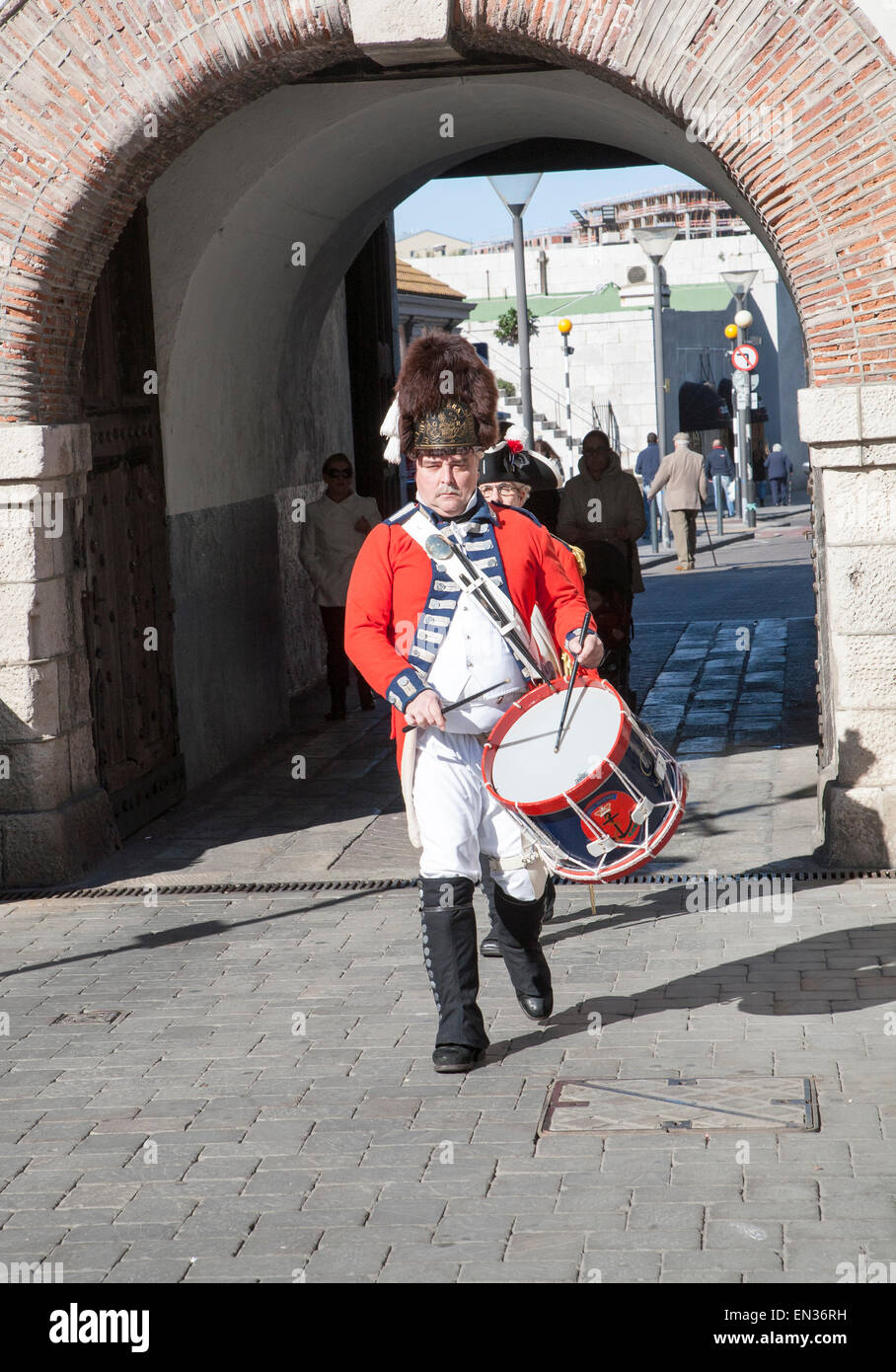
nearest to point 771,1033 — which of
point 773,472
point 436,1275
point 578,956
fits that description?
point 578,956

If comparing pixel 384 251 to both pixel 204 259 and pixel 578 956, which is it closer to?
pixel 204 259

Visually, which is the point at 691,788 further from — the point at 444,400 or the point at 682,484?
the point at 682,484

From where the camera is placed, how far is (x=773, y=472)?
4125 centimetres

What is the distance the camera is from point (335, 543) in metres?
12.7

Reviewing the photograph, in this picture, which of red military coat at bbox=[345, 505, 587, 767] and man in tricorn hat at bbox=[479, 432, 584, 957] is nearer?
red military coat at bbox=[345, 505, 587, 767]

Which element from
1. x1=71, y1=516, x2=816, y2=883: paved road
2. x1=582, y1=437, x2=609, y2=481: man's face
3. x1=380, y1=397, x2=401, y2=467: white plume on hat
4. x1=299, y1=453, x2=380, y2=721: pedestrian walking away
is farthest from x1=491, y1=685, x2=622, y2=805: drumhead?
x1=299, y1=453, x2=380, y2=721: pedestrian walking away

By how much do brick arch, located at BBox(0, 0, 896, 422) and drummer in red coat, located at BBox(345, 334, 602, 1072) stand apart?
8.07ft

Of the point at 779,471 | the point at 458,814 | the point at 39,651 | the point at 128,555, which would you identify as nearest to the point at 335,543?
the point at 128,555

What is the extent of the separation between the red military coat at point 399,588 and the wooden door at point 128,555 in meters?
3.63

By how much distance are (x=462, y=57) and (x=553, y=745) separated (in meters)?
4.35

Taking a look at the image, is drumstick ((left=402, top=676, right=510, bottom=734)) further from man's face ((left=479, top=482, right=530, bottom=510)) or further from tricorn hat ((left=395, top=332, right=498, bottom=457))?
man's face ((left=479, top=482, right=530, bottom=510))

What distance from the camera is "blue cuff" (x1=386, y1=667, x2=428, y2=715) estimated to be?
215 inches

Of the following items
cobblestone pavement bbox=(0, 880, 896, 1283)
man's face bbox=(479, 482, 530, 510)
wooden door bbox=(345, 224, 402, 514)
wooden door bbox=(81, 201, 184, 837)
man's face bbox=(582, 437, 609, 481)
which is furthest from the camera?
wooden door bbox=(345, 224, 402, 514)

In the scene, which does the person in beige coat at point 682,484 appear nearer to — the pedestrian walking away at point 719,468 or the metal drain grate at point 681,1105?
the pedestrian walking away at point 719,468
